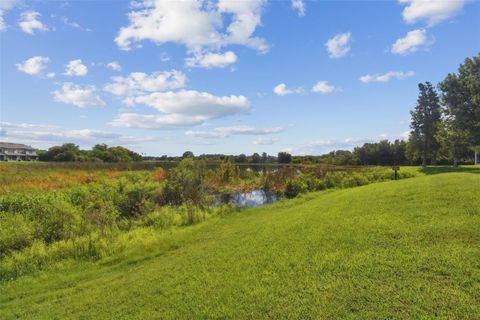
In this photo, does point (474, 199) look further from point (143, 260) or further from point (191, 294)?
point (143, 260)

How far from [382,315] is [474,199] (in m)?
6.26

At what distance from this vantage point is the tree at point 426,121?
1656 inches

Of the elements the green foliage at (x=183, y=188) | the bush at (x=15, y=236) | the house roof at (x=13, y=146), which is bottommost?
the bush at (x=15, y=236)

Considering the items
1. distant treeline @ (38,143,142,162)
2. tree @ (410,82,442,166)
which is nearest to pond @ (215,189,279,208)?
tree @ (410,82,442,166)

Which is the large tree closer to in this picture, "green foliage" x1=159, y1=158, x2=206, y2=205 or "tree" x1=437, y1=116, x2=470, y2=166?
"tree" x1=437, y1=116, x2=470, y2=166

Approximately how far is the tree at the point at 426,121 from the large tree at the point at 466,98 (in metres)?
13.2

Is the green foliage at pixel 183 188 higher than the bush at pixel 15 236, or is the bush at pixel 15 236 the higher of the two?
the green foliage at pixel 183 188

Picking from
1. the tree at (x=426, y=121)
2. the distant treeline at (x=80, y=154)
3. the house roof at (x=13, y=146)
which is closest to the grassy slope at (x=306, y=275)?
the tree at (x=426, y=121)

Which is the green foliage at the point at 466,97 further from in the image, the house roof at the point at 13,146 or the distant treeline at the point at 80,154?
the house roof at the point at 13,146

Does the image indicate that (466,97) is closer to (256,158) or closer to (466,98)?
(466,98)

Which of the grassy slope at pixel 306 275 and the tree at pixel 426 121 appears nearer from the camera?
the grassy slope at pixel 306 275

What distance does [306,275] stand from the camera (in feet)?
18.4

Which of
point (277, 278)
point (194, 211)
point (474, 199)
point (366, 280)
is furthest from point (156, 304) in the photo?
point (194, 211)

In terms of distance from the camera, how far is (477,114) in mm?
24953
